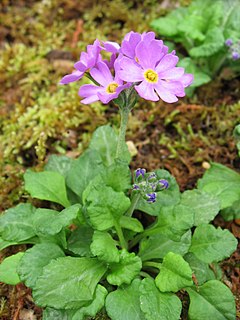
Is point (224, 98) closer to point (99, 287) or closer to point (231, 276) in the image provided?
point (231, 276)

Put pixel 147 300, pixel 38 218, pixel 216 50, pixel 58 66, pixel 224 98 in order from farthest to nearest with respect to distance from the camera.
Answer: pixel 58 66, pixel 224 98, pixel 216 50, pixel 38 218, pixel 147 300

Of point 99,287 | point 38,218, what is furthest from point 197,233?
point 38,218

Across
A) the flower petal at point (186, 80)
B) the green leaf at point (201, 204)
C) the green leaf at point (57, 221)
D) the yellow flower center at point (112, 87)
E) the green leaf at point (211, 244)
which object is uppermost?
the flower petal at point (186, 80)

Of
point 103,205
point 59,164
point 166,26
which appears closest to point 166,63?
point 103,205

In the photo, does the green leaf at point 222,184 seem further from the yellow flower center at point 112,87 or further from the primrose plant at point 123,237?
the yellow flower center at point 112,87

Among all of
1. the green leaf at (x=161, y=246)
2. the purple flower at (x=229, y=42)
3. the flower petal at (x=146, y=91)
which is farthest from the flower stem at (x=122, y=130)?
the purple flower at (x=229, y=42)

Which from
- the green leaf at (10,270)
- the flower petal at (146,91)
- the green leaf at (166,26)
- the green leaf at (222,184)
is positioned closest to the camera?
the flower petal at (146,91)

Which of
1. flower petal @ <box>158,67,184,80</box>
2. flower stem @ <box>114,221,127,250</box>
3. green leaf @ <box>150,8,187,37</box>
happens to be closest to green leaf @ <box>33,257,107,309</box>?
flower stem @ <box>114,221,127,250</box>

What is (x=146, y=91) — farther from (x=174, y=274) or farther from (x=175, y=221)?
(x=174, y=274)
